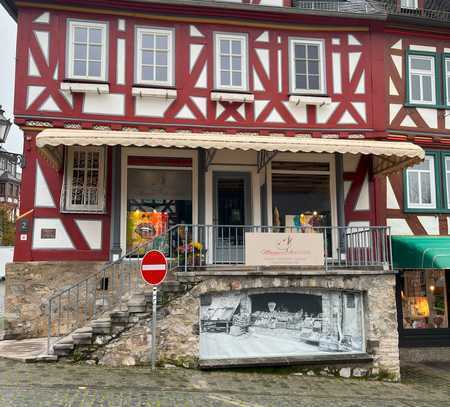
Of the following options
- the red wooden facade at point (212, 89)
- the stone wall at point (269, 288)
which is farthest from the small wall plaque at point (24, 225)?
the stone wall at point (269, 288)

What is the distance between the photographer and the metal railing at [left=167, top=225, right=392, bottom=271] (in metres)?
9.33

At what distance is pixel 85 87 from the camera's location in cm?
1093

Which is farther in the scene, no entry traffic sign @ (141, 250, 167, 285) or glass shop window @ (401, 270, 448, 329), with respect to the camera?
glass shop window @ (401, 270, 448, 329)

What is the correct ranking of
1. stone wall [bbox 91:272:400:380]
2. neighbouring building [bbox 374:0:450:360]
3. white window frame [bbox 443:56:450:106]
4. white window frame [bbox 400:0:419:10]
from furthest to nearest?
1. white window frame [bbox 400:0:419:10]
2. white window frame [bbox 443:56:450:106]
3. neighbouring building [bbox 374:0:450:360]
4. stone wall [bbox 91:272:400:380]

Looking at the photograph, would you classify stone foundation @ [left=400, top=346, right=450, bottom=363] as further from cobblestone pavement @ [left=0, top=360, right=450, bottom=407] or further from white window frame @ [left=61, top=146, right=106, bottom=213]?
white window frame @ [left=61, top=146, right=106, bottom=213]

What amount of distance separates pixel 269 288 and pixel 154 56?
6.49 m

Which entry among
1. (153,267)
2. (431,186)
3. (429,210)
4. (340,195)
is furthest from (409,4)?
(153,267)

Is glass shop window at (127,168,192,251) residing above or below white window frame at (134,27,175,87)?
below

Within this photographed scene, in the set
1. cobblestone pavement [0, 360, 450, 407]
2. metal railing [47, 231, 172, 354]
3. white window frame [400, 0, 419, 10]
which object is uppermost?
white window frame [400, 0, 419, 10]

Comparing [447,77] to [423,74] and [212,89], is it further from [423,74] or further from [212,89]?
[212,89]

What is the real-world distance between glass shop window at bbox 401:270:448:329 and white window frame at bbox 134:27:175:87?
8303 millimetres

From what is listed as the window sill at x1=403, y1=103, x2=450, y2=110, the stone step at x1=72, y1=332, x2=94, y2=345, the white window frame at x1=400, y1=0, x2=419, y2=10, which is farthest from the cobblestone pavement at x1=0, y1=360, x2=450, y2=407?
the white window frame at x1=400, y1=0, x2=419, y2=10

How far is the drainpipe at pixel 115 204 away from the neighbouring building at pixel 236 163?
0.16ft

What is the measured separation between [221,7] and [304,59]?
2568mm
